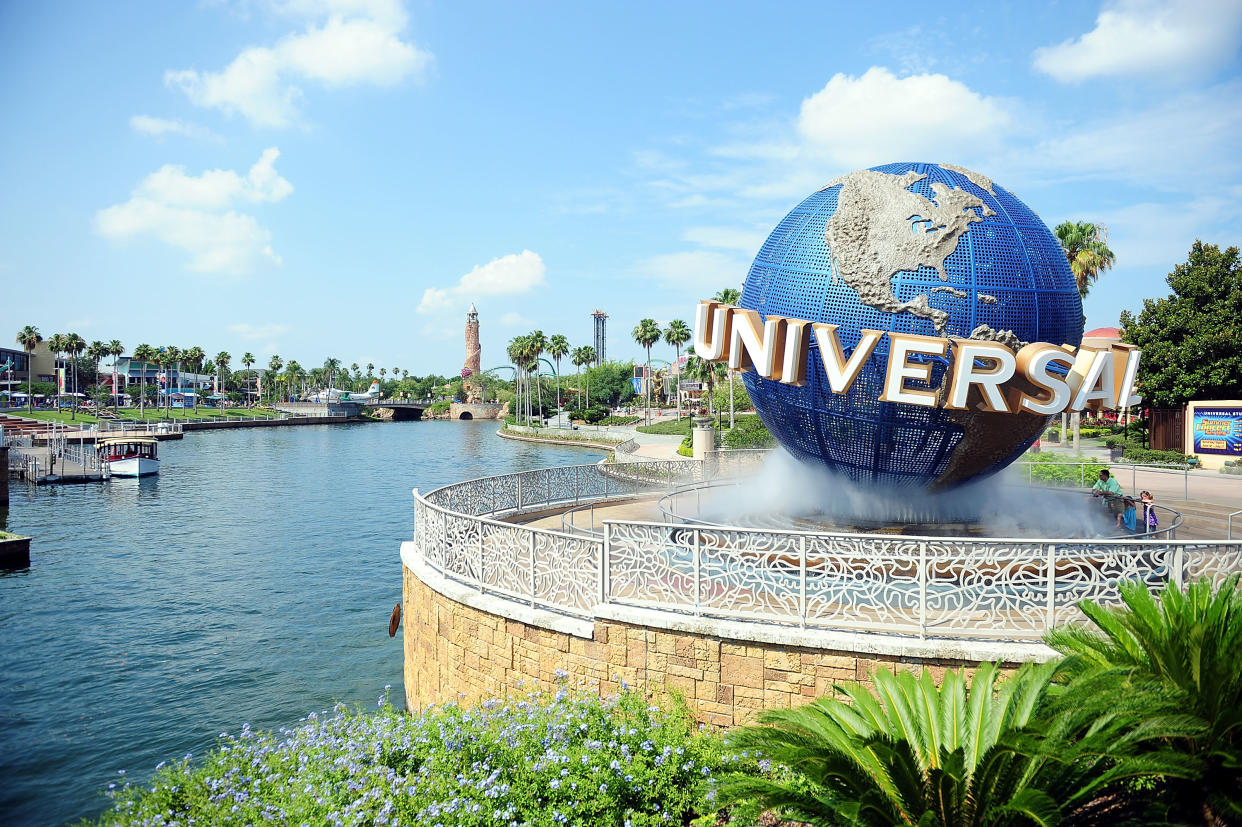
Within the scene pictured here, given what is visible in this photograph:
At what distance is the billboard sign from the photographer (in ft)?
102

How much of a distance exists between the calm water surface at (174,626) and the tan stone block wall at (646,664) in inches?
184

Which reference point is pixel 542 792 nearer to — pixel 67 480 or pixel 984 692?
pixel 984 692

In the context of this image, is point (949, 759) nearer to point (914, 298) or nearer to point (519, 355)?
point (914, 298)

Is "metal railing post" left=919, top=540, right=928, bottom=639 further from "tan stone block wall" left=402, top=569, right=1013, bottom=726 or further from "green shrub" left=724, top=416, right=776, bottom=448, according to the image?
"green shrub" left=724, top=416, right=776, bottom=448

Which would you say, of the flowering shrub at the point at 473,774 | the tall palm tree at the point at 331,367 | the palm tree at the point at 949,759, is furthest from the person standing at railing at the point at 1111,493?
the tall palm tree at the point at 331,367

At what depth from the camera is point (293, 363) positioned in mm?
166125

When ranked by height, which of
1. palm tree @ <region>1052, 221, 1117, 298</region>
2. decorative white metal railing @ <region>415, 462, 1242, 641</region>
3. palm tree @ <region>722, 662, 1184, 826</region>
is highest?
palm tree @ <region>1052, 221, 1117, 298</region>

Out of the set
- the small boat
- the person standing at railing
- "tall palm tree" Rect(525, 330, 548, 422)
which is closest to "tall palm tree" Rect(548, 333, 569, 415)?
"tall palm tree" Rect(525, 330, 548, 422)

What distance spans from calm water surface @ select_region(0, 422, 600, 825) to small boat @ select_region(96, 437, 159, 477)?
22.0 feet

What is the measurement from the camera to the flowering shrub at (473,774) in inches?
273

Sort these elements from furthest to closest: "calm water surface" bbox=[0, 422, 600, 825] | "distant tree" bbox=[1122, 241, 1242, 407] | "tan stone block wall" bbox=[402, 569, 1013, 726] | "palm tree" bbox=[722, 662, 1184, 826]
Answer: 1. "distant tree" bbox=[1122, 241, 1242, 407]
2. "calm water surface" bbox=[0, 422, 600, 825]
3. "tan stone block wall" bbox=[402, 569, 1013, 726]
4. "palm tree" bbox=[722, 662, 1184, 826]

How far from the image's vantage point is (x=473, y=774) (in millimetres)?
7297

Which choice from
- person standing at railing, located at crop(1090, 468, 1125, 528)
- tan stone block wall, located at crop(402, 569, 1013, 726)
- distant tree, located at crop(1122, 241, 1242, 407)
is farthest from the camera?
distant tree, located at crop(1122, 241, 1242, 407)

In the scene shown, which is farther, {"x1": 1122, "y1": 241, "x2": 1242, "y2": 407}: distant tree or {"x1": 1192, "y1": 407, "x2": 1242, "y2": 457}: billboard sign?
{"x1": 1122, "y1": 241, "x2": 1242, "y2": 407}: distant tree
